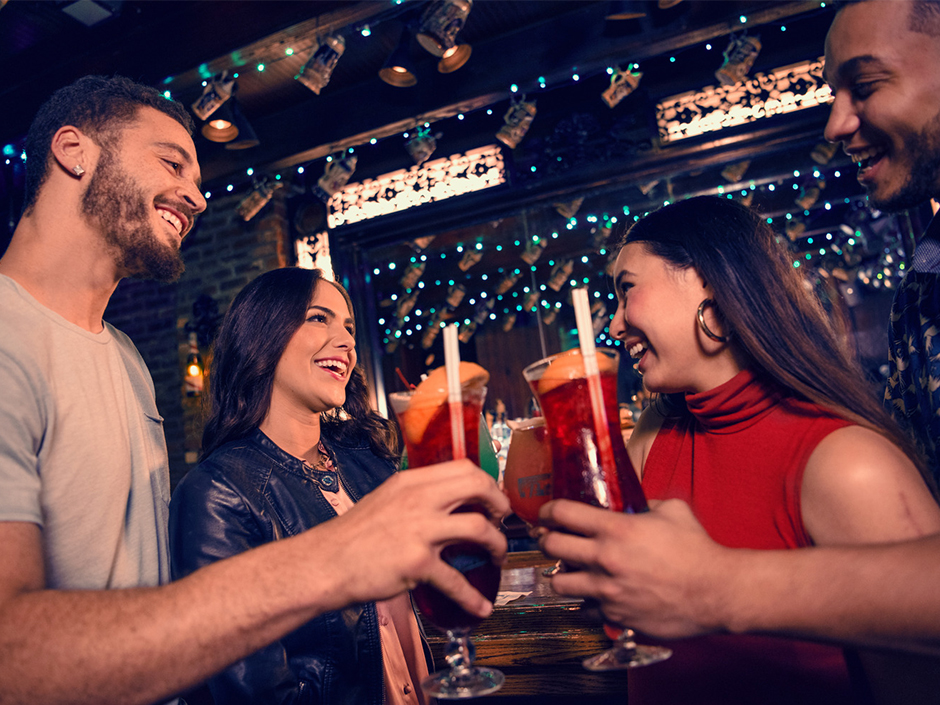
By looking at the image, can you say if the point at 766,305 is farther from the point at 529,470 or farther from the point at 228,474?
the point at 228,474

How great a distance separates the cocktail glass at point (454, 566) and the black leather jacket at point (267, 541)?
355 mm

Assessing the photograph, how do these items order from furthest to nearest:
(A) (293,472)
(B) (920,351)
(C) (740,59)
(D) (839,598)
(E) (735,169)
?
1. (E) (735,169)
2. (C) (740,59)
3. (A) (293,472)
4. (B) (920,351)
5. (D) (839,598)

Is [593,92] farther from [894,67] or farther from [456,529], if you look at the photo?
[456,529]

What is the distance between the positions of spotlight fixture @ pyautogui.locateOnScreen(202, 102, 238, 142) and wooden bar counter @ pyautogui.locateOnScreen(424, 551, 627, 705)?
3.36m

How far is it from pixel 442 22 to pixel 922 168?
94.2 inches

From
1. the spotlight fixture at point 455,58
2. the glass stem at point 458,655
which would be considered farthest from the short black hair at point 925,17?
the spotlight fixture at point 455,58

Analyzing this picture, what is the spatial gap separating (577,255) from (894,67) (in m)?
6.56

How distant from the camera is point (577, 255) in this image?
24.8ft

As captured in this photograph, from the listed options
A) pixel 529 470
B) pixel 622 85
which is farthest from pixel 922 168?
pixel 622 85

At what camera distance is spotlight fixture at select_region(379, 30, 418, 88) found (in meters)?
3.20

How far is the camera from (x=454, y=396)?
0.85m

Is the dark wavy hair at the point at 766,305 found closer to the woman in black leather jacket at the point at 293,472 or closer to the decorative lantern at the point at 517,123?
the woman in black leather jacket at the point at 293,472

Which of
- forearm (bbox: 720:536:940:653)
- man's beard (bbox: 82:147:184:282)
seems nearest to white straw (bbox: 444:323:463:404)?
forearm (bbox: 720:536:940:653)

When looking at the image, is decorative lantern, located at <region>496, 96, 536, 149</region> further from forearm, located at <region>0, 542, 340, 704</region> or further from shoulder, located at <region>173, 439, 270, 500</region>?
forearm, located at <region>0, 542, 340, 704</region>
